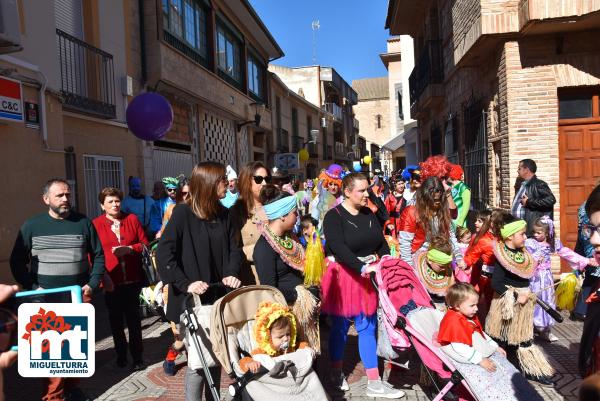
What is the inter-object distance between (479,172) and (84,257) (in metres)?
8.95

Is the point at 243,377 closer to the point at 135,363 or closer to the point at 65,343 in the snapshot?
the point at 65,343

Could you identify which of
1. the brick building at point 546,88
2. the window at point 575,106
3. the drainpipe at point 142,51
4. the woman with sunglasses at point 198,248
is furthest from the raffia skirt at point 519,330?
the drainpipe at point 142,51

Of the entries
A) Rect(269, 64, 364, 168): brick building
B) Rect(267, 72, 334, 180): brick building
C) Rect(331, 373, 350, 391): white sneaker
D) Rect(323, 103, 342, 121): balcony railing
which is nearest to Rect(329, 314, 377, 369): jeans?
Rect(331, 373, 350, 391): white sneaker

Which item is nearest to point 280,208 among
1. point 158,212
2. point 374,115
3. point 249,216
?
point 249,216

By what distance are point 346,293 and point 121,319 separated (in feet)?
8.11

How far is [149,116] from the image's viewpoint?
8406 millimetres

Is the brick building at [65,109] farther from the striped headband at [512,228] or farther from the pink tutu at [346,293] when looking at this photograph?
the striped headband at [512,228]

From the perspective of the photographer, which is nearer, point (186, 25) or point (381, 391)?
point (381, 391)

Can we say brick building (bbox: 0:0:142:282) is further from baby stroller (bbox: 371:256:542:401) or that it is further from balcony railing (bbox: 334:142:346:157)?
balcony railing (bbox: 334:142:346:157)

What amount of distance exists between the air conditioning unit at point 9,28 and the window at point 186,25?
6275 mm

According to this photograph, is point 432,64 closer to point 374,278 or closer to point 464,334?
point 374,278

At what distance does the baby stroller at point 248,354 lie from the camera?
333 centimetres

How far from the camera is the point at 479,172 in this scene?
11.5 meters

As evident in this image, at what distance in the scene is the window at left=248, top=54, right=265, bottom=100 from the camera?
69.6ft
